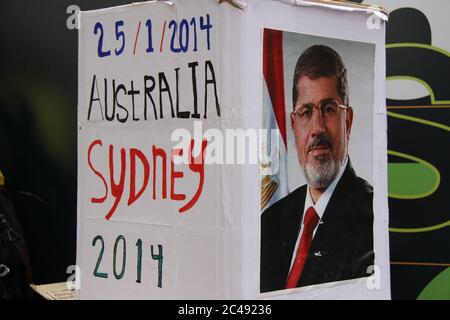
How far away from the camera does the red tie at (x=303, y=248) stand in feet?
8.42

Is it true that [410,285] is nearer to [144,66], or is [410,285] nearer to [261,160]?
[261,160]

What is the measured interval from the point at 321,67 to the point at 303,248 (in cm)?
74

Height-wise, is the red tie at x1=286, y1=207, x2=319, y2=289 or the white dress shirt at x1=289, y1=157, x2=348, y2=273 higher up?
the white dress shirt at x1=289, y1=157, x2=348, y2=273

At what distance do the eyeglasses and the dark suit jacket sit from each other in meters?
0.25

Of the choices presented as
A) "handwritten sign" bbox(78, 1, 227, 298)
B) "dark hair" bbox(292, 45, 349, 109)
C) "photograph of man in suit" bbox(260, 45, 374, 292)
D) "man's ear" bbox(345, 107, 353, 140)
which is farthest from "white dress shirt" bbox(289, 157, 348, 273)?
"handwritten sign" bbox(78, 1, 227, 298)

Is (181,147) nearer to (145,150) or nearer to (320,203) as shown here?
(145,150)

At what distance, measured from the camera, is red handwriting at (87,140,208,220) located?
2459 mm

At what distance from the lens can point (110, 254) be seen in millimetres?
2766

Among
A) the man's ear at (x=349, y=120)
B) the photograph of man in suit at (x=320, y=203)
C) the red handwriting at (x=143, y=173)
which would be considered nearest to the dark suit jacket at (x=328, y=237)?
→ the photograph of man in suit at (x=320, y=203)

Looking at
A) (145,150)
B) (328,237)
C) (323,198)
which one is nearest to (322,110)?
(323,198)

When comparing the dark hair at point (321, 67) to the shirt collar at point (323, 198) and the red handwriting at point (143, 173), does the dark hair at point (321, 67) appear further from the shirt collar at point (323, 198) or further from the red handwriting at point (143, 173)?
the red handwriting at point (143, 173)

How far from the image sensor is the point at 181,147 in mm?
2500

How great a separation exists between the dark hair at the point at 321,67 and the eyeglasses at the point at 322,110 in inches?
1.6

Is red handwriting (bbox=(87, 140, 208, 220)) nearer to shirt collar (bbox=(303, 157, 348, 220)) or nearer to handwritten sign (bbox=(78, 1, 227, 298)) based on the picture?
handwritten sign (bbox=(78, 1, 227, 298))
